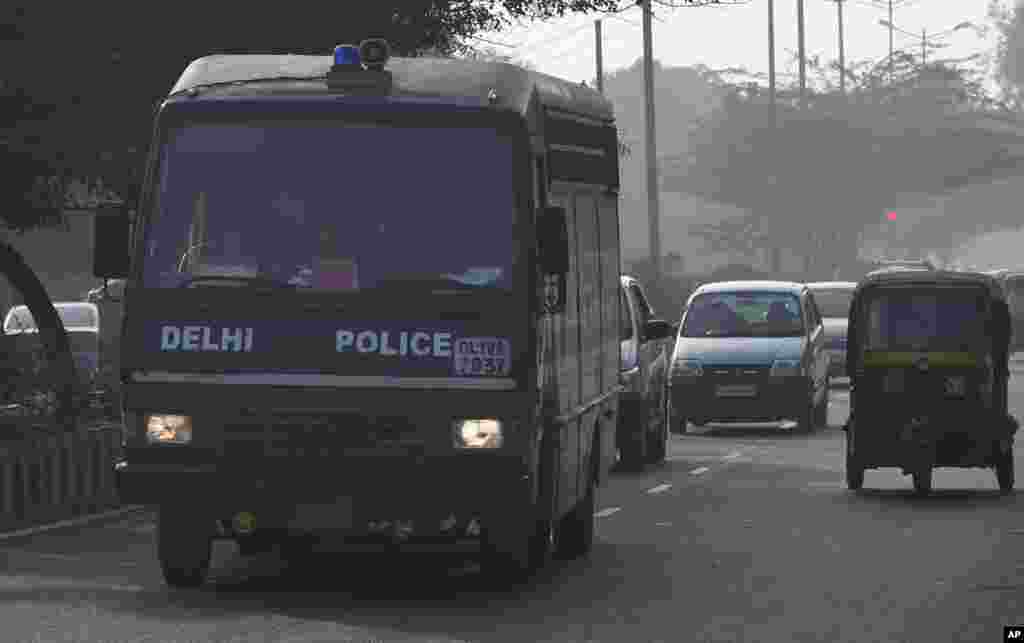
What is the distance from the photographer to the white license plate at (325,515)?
13688 millimetres

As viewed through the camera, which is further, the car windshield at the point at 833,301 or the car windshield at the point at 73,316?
the car windshield at the point at 833,301

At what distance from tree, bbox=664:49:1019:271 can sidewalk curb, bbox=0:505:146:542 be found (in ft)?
276

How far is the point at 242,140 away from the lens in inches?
560

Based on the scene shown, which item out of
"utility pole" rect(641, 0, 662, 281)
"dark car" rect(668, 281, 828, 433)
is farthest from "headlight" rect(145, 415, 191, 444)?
"utility pole" rect(641, 0, 662, 281)

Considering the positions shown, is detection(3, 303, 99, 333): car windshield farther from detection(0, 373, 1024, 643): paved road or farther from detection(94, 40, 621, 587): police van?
detection(94, 40, 621, 587): police van

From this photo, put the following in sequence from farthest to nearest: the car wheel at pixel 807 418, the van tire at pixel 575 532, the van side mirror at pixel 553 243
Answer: the car wheel at pixel 807 418
the van tire at pixel 575 532
the van side mirror at pixel 553 243

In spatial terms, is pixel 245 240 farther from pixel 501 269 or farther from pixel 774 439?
pixel 774 439

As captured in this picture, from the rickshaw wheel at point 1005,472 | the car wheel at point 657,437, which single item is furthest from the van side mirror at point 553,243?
the car wheel at point 657,437

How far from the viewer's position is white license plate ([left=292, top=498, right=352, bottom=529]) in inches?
539

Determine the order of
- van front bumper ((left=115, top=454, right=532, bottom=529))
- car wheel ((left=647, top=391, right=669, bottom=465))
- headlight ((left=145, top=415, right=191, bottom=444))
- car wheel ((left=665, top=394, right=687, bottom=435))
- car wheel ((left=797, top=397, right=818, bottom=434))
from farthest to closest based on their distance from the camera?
car wheel ((left=665, top=394, right=687, bottom=435)) → car wheel ((left=797, top=397, right=818, bottom=434)) → car wheel ((left=647, top=391, right=669, bottom=465)) → headlight ((left=145, top=415, right=191, bottom=444)) → van front bumper ((left=115, top=454, right=532, bottom=529))

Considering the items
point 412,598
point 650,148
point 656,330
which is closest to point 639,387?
point 656,330

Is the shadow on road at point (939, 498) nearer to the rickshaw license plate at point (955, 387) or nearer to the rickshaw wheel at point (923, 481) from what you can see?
the rickshaw wheel at point (923, 481)

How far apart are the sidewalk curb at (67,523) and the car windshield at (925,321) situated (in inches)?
237

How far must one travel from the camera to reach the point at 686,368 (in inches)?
1280
